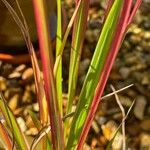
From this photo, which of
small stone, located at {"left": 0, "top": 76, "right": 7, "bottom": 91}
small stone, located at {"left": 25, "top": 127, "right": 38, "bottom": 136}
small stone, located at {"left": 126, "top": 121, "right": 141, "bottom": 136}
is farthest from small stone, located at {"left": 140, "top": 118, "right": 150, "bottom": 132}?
small stone, located at {"left": 0, "top": 76, "right": 7, "bottom": 91}

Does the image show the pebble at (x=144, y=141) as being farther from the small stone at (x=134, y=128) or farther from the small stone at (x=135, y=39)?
the small stone at (x=135, y=39)

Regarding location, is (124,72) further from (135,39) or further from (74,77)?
(74,77)

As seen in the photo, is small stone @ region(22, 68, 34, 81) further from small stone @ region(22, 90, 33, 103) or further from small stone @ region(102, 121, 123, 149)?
small stone @ region(102, 121, 123, 149)

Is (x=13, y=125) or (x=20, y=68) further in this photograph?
(x=20, y=68)

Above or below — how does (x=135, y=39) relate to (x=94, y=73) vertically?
below

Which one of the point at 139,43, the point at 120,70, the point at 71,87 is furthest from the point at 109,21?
the point at 139,43

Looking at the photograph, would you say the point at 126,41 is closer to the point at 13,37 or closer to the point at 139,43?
the point at 139,43

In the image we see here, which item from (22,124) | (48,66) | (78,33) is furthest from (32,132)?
(48,66)
